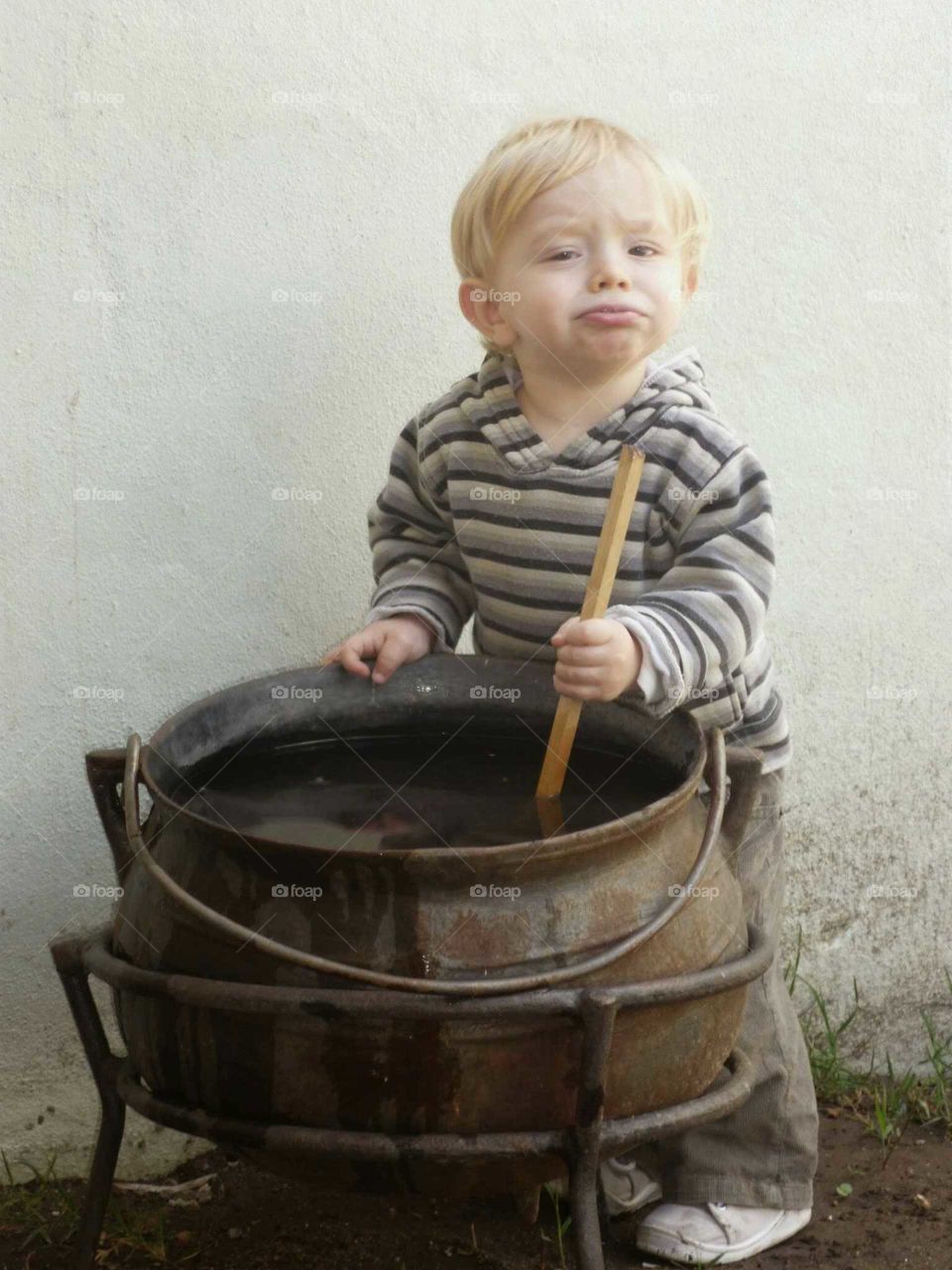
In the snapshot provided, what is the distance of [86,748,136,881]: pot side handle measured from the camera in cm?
210

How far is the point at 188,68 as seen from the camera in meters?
2.54

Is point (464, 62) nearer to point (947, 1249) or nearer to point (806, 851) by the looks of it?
point (806, 851)

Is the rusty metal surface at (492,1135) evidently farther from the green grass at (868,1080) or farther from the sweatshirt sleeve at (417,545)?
the green grass at (868,1080)

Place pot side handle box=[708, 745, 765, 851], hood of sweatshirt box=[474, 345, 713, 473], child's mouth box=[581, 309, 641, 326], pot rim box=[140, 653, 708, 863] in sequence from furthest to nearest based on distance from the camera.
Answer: hood of sweatshirt box=[474, 345, 713, 473] → child's mouth box=[581, 309, 641, 326] → pot side handle box=[708, 745, 765, 851] → pot rim box=[140, 653, 708, 863]

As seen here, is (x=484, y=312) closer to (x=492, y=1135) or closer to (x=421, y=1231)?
(x=492, y=1135)

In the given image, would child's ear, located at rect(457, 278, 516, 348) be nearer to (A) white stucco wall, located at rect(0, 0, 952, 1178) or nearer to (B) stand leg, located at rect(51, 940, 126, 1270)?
(A) white stucco wall, located at rect(0, 0, 952, 1178)

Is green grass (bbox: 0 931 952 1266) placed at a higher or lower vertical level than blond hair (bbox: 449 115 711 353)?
lower

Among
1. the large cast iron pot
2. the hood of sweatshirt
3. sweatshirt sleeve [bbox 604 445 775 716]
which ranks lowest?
the large cast iron pot

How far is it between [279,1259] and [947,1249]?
1161 millimetres

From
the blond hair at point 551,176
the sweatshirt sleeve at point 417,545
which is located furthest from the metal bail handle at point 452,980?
the blond hair at point 551,176

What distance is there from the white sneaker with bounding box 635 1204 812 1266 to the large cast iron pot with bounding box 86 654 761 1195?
0.75 metres

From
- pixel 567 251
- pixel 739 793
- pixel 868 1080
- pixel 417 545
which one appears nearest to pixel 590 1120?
pixel 739 793

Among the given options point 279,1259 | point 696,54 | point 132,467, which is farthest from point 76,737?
A: point 696,54

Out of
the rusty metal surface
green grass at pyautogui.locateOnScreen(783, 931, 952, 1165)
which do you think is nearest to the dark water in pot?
the rusty metal surface
